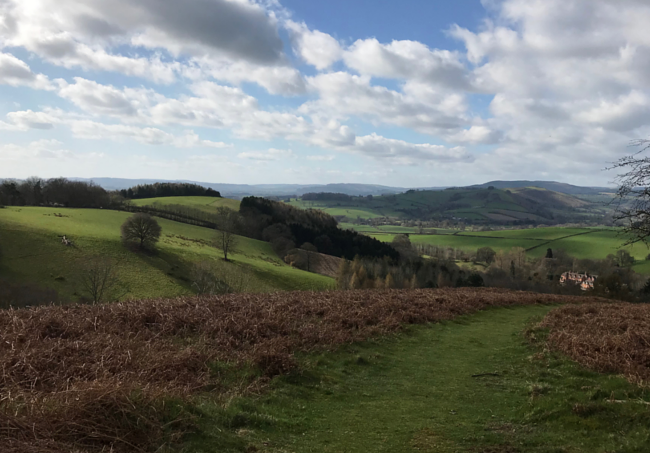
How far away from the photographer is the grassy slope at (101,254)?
52844 mm

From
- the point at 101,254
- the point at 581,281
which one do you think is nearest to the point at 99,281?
the point at 101,254

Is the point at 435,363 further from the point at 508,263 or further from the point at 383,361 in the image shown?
the point at 508,263

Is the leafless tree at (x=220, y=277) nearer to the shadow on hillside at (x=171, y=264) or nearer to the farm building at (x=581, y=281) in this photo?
the shadow on hillside at (x=171, y=264)

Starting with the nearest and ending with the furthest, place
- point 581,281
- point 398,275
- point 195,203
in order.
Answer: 1. point 581,281
2. point 398,275
3. point 195,203

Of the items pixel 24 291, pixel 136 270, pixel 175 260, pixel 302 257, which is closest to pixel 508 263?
pixel 302 257

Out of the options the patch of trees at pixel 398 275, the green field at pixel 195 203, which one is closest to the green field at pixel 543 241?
the patch of trees at pixel 398 275

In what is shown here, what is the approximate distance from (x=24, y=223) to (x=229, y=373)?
263 ft

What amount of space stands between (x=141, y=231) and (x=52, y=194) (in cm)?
6143

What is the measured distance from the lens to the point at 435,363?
12.3 metres

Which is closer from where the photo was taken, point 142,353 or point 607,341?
point 142,353

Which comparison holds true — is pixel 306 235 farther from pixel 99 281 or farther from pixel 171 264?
pixel 99 281

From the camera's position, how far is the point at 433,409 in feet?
28.0

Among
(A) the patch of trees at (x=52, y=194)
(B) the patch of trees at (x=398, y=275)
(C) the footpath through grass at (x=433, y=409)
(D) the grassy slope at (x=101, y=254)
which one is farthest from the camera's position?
(A) the patch of trees at (x=52, y=194)

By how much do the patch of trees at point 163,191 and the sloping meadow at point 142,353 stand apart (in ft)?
510
